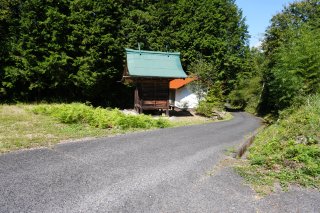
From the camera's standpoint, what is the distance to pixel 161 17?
3362cm

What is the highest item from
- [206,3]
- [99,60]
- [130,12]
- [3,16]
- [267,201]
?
[206,3]

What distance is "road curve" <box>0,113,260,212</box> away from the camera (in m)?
4.98

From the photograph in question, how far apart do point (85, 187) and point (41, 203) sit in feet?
3.39

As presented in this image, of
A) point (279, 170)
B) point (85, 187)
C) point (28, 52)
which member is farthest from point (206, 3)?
point (85, 187)

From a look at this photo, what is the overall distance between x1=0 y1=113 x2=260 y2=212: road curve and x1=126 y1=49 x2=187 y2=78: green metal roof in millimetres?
12729

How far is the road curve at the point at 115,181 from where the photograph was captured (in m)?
4.98

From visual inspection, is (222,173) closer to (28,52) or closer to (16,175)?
(16,175)

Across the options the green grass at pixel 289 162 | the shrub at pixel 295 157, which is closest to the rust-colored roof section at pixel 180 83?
the shrub at pixel 295 157

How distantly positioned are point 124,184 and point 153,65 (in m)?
17.4

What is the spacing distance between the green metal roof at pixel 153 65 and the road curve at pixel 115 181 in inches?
501

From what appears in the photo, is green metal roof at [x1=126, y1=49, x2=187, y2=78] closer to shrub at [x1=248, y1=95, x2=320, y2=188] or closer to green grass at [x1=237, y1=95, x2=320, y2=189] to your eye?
shrub at [x1=248, y1=95, x2=320, y2=188]

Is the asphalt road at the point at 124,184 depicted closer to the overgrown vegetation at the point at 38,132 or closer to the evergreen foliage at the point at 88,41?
the overgrown vegetation at the point at 38,132

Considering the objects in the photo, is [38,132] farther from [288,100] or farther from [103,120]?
[288,100]

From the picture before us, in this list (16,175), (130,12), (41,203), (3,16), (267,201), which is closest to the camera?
(41,203)
